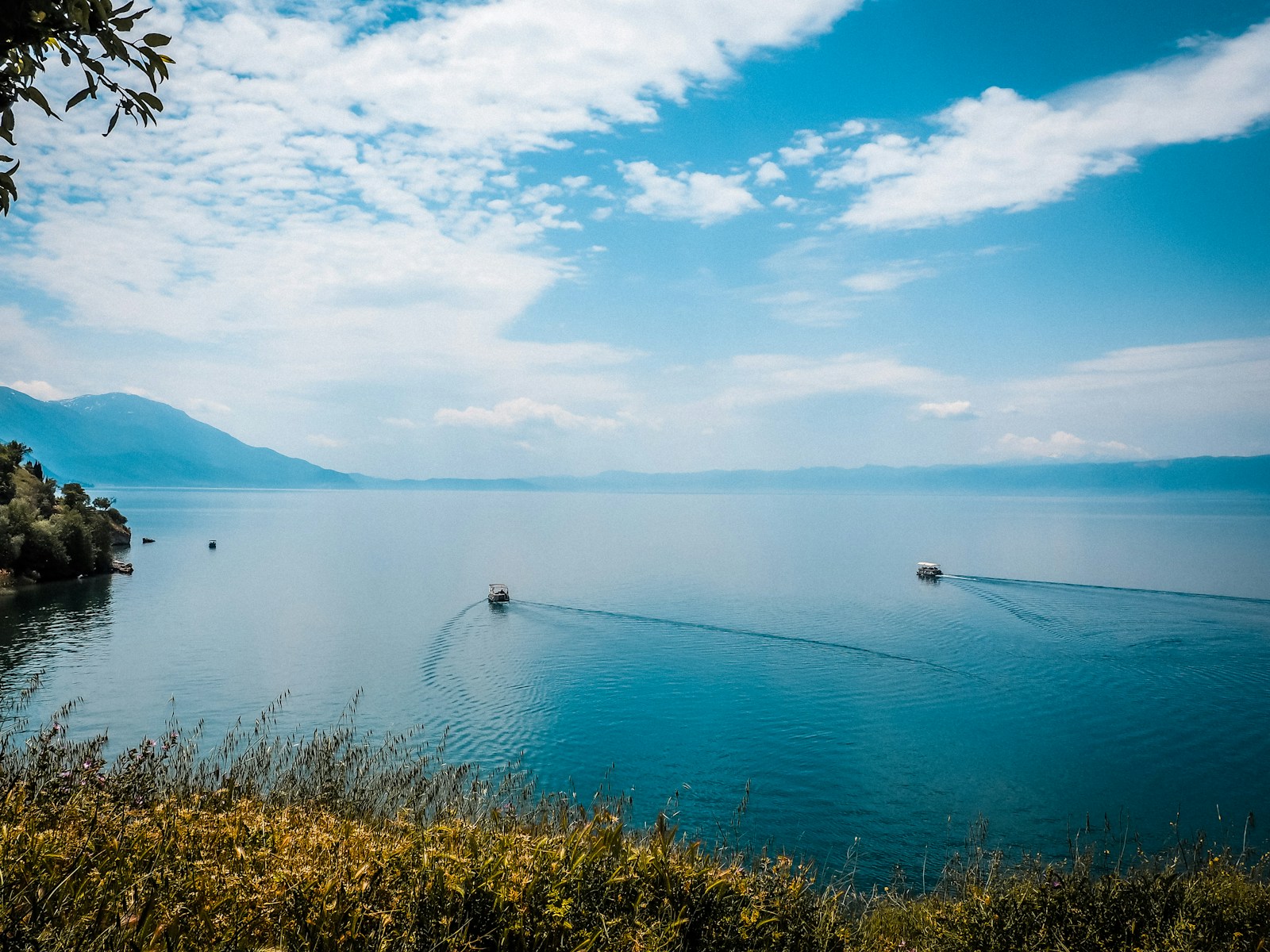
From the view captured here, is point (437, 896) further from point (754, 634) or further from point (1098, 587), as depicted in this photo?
point (1098, 587)

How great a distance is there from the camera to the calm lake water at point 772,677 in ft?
84.3

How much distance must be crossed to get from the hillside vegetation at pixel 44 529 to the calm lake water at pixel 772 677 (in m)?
3.23

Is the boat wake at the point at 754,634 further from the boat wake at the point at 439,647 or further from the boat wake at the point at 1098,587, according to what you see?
the boat wake at the point at 1098,587

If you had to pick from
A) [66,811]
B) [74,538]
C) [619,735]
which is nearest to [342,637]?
[619,735]

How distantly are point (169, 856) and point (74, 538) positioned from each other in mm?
82363

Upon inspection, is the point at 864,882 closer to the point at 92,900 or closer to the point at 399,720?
the point at 92,900

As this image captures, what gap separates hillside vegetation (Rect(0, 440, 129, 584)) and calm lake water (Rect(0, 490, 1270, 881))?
323cm

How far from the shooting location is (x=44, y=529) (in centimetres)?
6644

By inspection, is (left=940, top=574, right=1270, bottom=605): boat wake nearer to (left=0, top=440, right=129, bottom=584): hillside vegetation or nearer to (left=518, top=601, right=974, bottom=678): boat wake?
(left=518, top=601, right=974, bottom=678): boat wake

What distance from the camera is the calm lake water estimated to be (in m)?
25.7

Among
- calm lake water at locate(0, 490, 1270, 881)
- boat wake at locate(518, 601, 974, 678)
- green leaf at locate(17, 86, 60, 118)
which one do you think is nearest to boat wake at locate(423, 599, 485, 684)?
calm lake water at locate(0, 490, 1270, 881)

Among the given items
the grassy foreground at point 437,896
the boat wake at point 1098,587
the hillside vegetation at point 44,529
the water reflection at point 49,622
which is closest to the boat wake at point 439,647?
the water reflection at point 49,622

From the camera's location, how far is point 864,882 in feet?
63.5

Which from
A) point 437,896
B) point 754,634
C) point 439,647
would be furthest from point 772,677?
point 437,896
